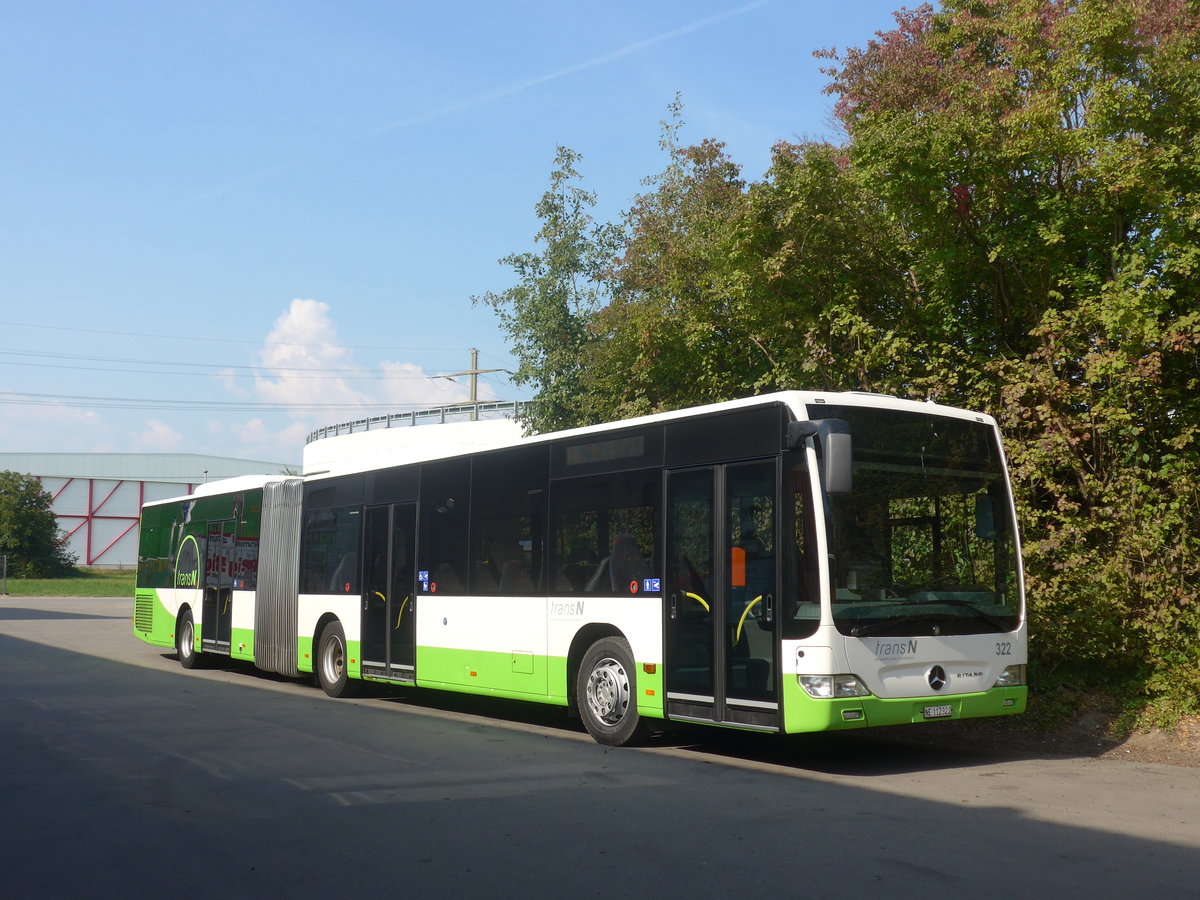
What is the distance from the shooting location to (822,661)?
29.8 ft

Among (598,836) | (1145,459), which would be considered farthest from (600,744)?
(1145,459)

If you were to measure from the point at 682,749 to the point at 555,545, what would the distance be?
2.45 meters

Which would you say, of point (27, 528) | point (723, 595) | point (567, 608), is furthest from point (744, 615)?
point (27, 528)

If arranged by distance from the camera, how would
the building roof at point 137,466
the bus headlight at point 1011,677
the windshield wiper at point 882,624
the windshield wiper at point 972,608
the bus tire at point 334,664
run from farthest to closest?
the building roof at point 137,466 → the bus tire at point 334,664 → the bus headlight at point 1011,677 → the windshield wiper at point 972,608 → the windshield wiper at point 882,624

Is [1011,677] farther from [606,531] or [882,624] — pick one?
[606,531]

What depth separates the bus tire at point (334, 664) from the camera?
16.2 m

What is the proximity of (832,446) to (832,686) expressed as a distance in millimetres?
1809

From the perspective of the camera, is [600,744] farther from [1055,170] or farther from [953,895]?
[1055,170]

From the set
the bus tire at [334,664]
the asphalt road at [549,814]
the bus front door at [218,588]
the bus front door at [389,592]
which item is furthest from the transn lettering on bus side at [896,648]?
the bus front door at [218,588]

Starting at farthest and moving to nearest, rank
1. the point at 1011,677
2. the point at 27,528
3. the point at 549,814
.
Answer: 1. the point at 27,528
2. the point at 1011,677
3. the point at 549,814

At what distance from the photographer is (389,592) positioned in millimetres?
15211

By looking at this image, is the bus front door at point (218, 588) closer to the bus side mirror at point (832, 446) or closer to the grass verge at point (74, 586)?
the bus side mirror at point (832, 446)

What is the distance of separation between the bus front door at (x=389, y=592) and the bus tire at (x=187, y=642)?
6.62 m

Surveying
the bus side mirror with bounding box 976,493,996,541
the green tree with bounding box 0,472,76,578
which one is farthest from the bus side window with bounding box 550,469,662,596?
the green tree with bounding box 0,472,76,578
